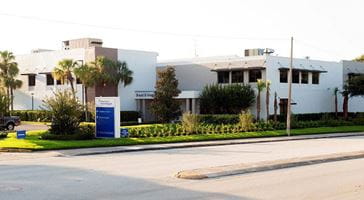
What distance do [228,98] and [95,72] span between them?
41.6 feet

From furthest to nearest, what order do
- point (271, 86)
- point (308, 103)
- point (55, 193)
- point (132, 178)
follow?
1. point (308, 103)
2. point (271, 86)
3. point (132, 178)
4. point (55, 193)

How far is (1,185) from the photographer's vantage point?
14.3m

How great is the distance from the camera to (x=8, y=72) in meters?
60.5

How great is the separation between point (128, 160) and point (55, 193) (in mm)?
9180

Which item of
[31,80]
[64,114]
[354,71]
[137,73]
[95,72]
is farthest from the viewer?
[354,71]

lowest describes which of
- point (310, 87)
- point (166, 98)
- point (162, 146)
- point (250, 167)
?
point (162, 146)

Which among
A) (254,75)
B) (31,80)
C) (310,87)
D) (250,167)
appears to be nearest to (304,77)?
(310,87)

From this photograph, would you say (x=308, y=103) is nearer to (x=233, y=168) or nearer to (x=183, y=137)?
(x=183, y=137)

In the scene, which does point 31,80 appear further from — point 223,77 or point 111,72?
point 223,77

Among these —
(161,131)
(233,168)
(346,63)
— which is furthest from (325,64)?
(233,168)

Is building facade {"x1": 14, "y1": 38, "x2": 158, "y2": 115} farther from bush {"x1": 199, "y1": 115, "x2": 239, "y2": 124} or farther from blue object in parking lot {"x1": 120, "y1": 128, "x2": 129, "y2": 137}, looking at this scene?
blue object in parking lot {"x1": 120, "y1": 128, "x2": 129, "y2": 137}

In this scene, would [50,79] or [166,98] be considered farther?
[50,79]

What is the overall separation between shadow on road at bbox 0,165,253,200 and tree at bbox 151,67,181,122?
3148 centimetres

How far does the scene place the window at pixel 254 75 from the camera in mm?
52106
